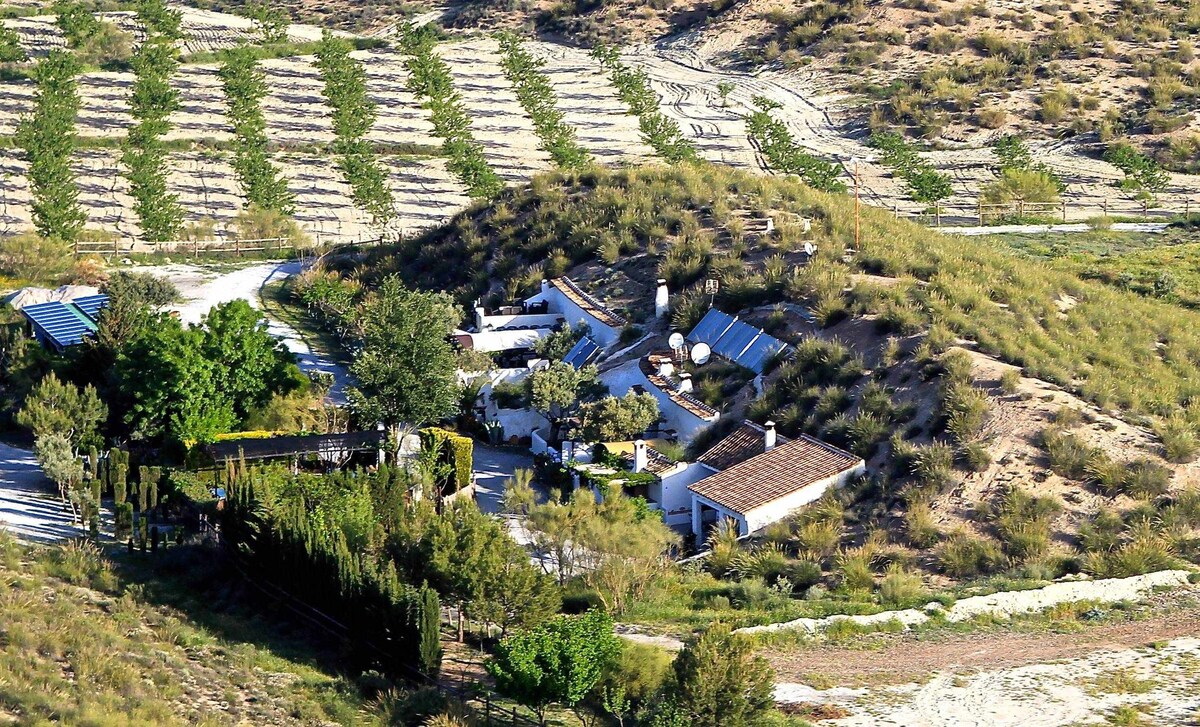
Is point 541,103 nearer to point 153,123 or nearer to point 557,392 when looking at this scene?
point 153,123

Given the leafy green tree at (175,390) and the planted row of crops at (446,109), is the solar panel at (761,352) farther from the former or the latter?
the planted row of crops at (446,109)

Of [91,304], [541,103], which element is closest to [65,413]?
[91,304]

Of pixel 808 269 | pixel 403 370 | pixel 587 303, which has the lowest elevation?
pixel 587 303

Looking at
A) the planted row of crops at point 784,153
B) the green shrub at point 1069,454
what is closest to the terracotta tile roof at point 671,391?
the green shrub at point 1069,454

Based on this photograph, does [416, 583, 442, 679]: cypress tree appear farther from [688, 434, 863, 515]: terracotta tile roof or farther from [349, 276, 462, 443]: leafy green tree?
[349, 276, 462, 443]: leafy green tree

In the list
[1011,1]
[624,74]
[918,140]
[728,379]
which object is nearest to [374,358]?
[728,379]
